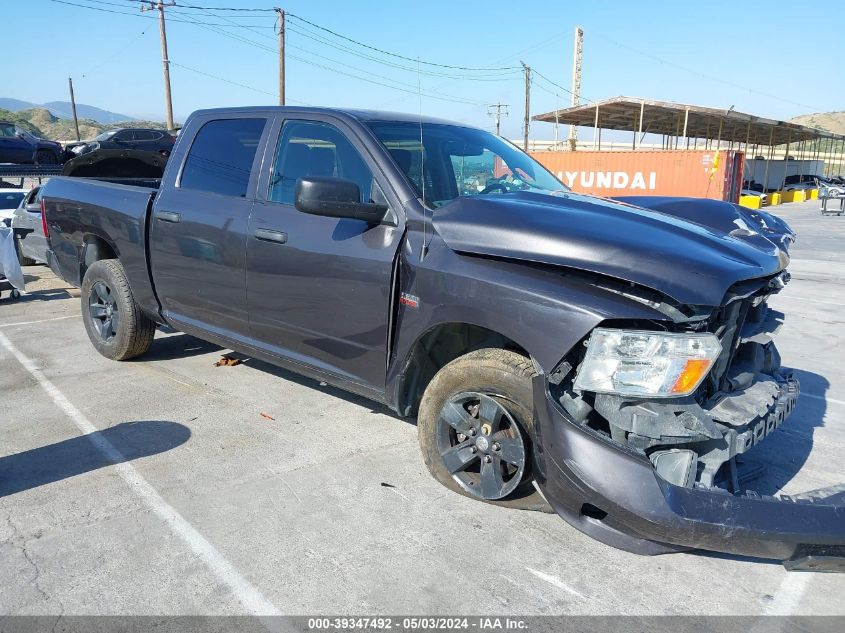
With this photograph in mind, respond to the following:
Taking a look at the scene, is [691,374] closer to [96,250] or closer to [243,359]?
[243,359]

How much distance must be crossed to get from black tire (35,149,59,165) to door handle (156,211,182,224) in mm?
24494

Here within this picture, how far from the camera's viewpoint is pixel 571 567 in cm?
295

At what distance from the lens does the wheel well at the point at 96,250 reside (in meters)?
5.75

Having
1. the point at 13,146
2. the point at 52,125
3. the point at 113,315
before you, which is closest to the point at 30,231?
the point at 113,315

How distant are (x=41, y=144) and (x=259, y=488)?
2660 cm

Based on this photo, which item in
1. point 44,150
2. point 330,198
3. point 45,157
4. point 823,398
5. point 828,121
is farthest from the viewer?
point 828,121

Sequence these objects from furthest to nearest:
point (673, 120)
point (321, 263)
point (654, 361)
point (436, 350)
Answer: point (673, 120)
point (321, 263)
point (436, 350)
point (654, 361)

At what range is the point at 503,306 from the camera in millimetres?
3041

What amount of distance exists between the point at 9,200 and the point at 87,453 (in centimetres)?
1024

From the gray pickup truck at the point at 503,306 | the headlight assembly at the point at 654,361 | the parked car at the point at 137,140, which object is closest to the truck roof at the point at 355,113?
the gray pickup truck at the point at 503,306

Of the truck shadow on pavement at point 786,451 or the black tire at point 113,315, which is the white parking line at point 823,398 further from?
the black tire at point 113,315

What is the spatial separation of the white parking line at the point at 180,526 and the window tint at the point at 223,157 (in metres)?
1.72

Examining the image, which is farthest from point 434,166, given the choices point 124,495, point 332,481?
point 124,495

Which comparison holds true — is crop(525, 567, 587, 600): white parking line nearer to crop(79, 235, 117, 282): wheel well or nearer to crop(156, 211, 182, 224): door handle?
crop(156, 211, 182, 224): door handle
